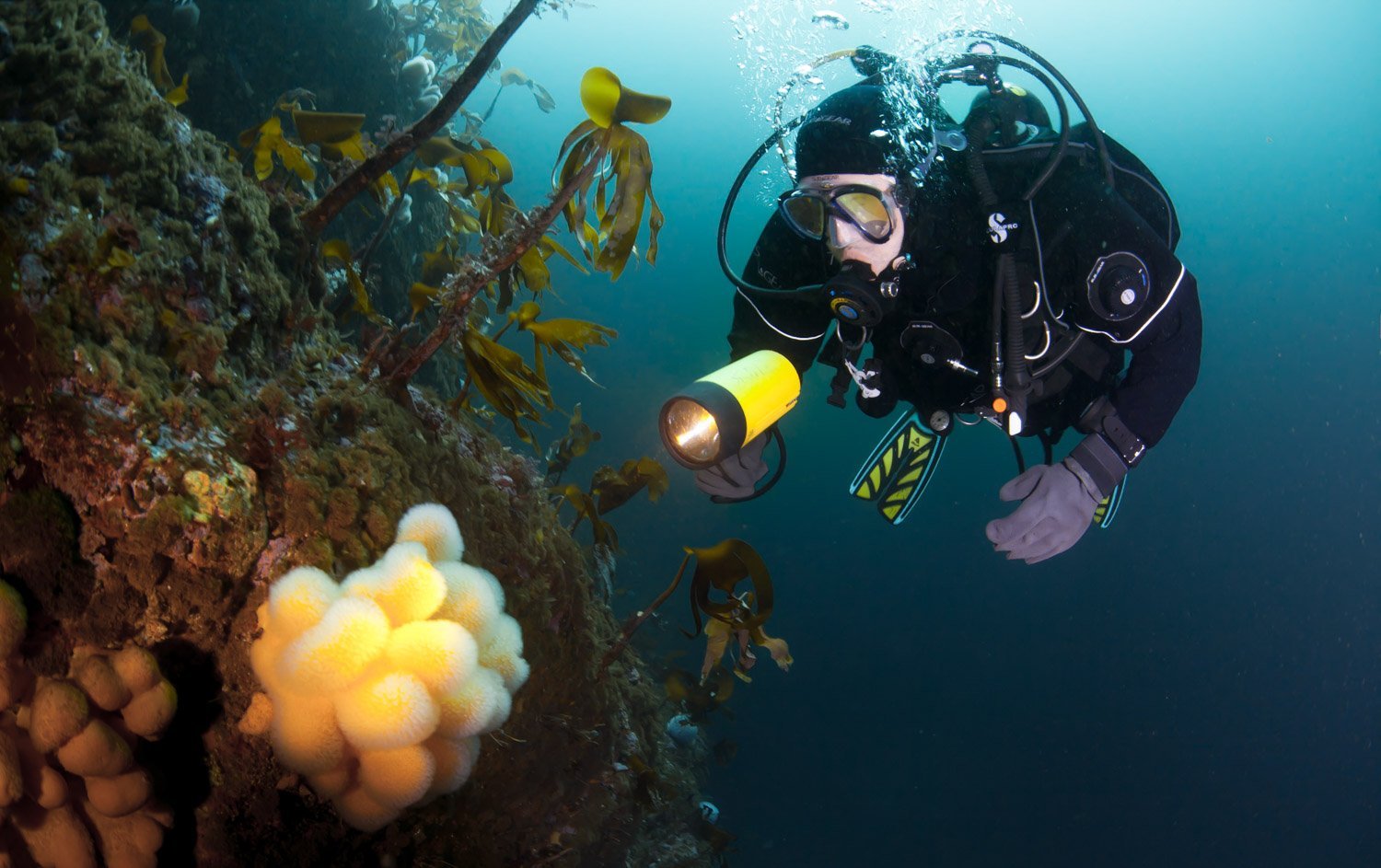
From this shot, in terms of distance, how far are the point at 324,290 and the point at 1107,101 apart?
160ft

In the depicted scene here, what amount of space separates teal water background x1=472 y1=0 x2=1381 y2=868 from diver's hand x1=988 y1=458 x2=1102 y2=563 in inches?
226

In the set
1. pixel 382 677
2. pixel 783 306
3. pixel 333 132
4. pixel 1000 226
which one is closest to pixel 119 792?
pixel 382 677

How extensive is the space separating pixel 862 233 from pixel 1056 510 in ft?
5.11

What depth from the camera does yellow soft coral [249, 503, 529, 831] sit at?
137 cm

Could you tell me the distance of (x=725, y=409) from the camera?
223 cm

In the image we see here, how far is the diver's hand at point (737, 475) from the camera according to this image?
3098mm

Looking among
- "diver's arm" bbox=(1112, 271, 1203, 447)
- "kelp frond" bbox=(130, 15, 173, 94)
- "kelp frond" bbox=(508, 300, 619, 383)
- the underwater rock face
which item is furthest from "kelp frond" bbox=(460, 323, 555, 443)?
"diver's arm" bbox=(1112, 271, 1203, 447)

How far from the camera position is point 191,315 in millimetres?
1779

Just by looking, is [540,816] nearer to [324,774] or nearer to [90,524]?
[324,774]

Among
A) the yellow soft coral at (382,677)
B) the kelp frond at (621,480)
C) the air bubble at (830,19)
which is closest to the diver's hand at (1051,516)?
the kelp frond at (621,480)

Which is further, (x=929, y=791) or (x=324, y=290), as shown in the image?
(x=929, y=791)

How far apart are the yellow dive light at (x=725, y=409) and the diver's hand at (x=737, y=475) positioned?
1.75 ft

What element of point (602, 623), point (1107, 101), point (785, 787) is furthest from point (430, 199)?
point (1107, 101)

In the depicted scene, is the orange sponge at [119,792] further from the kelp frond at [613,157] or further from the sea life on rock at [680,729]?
the sea life on rock at [680,729]
